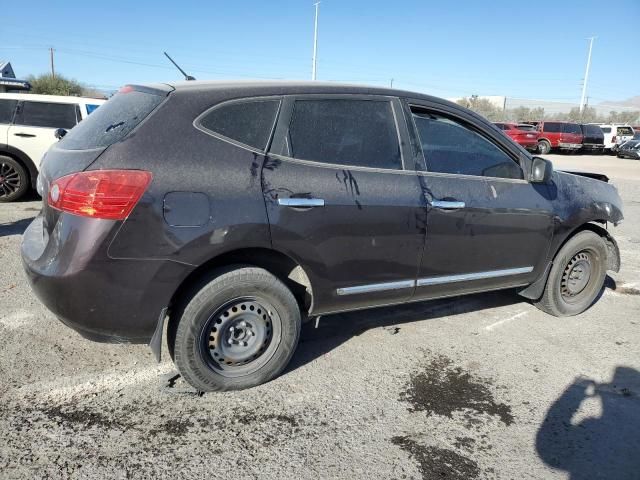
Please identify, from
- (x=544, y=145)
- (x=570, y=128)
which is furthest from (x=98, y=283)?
(x=570, y=128)

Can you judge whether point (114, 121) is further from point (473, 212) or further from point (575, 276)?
point (575, 276)

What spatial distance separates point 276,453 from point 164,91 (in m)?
2.10

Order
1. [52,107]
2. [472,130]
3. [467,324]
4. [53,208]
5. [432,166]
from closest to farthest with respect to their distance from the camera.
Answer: [53,208] < [432,166] < [472,130] < [467,324] < [52,107]

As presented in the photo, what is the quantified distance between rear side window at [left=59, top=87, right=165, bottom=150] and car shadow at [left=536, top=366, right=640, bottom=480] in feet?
9.32

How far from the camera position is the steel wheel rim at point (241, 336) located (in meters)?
2.96

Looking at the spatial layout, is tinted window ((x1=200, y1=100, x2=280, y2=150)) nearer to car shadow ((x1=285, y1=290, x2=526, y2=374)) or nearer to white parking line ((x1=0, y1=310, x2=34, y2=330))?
car shadow ((x1=285, y1=290, x2=526, y2=374))

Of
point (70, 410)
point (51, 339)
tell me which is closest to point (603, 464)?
point (70, 410)

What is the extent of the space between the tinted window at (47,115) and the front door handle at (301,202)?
7150 millimetres

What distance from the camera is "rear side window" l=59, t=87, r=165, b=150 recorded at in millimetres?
2801

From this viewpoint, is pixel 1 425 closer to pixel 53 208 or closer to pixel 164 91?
pixel 53 208

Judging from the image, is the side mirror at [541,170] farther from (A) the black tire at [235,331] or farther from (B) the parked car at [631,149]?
(B) the parked car at [631,149]

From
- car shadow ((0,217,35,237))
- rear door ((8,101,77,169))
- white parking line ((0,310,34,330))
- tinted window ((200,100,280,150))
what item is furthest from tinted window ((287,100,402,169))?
rear door ((8,101,77,169))

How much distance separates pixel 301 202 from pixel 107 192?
41.0 inches

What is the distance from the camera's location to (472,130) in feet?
12.4
